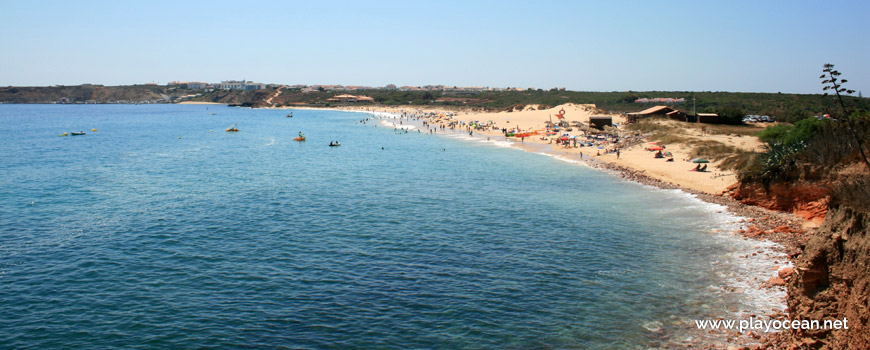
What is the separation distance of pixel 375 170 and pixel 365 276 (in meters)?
27.8

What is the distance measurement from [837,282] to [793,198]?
16.5 meters

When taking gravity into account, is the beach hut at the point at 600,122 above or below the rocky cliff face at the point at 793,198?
above

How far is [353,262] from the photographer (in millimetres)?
21094

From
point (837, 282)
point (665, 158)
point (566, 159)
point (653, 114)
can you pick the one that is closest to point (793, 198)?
point (837, 282)

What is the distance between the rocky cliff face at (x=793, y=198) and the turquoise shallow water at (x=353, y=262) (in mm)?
2480

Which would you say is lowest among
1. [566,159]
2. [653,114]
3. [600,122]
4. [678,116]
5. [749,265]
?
[749,265]

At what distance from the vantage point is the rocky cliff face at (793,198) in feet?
79.9

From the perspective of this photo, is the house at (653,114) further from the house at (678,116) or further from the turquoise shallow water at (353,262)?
the turquoise shallow water at (353,262)

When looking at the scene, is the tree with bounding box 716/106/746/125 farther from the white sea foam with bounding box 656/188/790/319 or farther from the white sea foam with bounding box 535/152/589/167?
the white sea foam with bounding box 656/188/790/319

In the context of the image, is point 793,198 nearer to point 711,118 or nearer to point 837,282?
point 837,282

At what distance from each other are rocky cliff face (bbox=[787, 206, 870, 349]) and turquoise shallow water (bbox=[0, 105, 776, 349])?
11.4ft

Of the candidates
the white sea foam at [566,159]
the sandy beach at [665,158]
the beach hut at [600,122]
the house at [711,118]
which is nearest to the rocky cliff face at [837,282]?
the sandy beach at [665,158]

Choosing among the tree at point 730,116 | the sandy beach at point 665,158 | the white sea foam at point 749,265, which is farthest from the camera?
the tree at point 730,116

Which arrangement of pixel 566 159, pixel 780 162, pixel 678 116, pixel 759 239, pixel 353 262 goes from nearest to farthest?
pixel 353 262, pixel 759 239, pixel 780 162, pixel 566 159, pixel 678 116
